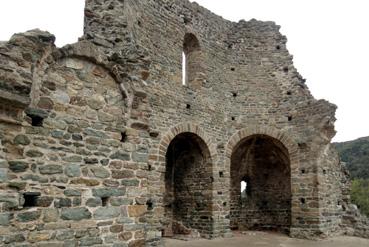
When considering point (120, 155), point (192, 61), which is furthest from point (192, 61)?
point (120, 155)

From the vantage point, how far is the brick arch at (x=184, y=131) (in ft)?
35.2

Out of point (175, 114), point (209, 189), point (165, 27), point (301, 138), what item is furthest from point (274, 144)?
point (165, 27)

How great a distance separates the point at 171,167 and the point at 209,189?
5.94 feet

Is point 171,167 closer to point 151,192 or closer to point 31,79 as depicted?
point 151,192

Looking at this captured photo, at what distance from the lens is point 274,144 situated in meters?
13.8

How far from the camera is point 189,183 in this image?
41.7ft

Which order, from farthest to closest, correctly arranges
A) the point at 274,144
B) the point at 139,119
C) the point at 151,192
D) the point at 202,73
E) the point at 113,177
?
the point at 274,144 → the point at 202,73 → the point at 151,192 → the point at 139,119 → the point at 113,177

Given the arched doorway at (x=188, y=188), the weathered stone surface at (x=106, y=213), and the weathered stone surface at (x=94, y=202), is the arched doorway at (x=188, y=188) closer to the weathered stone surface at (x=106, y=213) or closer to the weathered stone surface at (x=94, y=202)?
the weathered stone surface at (x=106, y=213)

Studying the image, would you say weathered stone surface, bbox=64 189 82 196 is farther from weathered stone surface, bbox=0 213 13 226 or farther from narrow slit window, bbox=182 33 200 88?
narrow slit window, bbox=182 33 200 88

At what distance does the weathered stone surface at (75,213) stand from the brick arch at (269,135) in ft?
26.9

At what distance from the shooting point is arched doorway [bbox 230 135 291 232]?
46.0ft

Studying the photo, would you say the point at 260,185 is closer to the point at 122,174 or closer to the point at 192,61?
the point at 192,61

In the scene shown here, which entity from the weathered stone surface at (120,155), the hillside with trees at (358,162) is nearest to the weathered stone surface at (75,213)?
the weathered stone surface at (120,155)

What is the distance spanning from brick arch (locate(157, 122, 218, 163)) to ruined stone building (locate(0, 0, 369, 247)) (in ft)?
0.14
